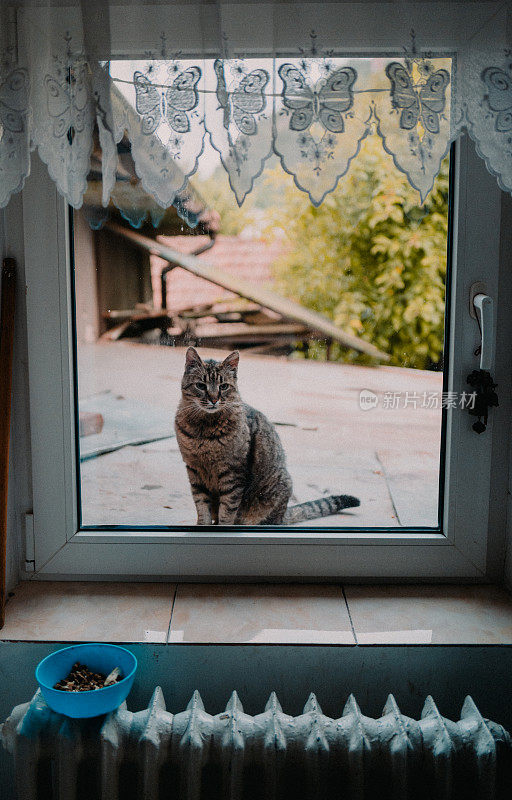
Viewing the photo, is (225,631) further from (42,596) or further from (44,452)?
(44,452)

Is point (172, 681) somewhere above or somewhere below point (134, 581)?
below

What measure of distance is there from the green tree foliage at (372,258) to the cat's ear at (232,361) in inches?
6.6

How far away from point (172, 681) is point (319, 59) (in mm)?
1180

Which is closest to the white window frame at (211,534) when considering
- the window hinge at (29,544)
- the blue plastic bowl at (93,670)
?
the window hinge at (29,544)

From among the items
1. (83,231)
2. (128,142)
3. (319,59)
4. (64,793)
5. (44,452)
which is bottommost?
(64,793)

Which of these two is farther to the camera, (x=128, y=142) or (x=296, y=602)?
(x=296, y=602)

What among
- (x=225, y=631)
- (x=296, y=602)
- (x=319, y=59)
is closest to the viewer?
(x=319, y=59)

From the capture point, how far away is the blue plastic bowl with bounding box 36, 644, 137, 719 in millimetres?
1151

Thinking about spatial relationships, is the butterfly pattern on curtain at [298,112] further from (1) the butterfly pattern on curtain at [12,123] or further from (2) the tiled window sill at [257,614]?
(2) the tiled window sill at [257,614]

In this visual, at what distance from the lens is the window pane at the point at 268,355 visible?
144 cm

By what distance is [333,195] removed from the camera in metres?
1.43

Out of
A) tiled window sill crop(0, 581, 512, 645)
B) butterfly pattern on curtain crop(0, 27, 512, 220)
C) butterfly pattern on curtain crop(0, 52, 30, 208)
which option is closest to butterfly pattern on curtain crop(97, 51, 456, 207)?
butterfly pattern on curtain crop(0, 27, 512, 220)

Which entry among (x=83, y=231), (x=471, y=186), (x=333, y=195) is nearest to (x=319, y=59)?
(x=333, y=195)

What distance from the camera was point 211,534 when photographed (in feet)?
4.98
